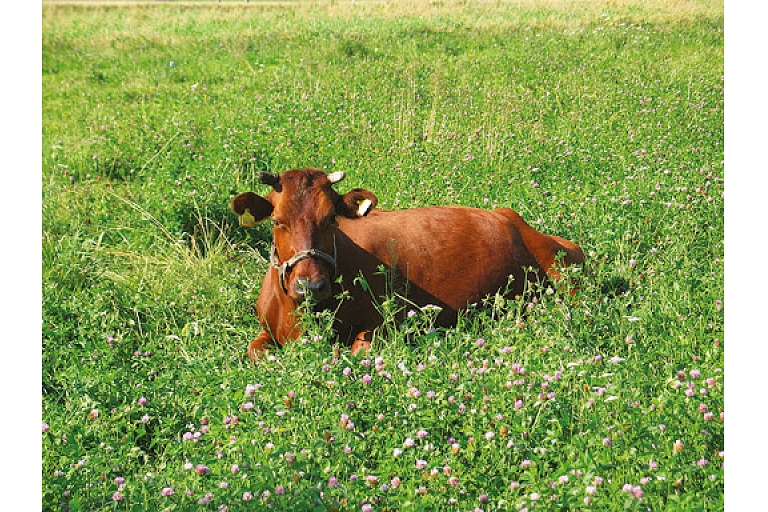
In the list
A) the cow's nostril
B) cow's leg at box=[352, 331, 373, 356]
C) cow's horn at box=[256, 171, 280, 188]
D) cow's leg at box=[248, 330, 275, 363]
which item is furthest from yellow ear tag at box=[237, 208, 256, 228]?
cow's leg at box=[352, 331, 373, 356]

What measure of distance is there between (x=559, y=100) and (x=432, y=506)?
821 centimetres

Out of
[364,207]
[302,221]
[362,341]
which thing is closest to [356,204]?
[364,207]

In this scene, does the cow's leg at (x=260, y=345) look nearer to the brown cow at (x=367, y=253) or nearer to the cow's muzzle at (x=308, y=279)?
the brown cow at (x=367, y=253)

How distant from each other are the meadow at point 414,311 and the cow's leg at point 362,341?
9 centimetres

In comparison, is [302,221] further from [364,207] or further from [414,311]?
[414,311]

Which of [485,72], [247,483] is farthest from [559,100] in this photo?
[247,483]

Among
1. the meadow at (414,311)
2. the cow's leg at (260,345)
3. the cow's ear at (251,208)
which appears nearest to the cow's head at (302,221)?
the cow's ear at (251,208)

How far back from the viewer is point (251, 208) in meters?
6.28

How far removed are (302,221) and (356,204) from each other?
1.73ft

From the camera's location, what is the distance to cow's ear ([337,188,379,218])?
6.33 meters

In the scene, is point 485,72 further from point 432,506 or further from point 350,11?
point 432,506

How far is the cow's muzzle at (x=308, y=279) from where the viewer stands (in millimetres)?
5805

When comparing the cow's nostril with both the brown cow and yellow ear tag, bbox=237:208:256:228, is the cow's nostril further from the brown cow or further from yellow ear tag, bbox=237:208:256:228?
yellow ear tag, bbox=237:208:256:228

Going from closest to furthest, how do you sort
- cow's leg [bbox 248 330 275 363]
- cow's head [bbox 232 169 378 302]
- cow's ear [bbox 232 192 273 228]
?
cow's head [bbox 232 169 378 302]
cow's ear [bbox 232 192 273 228]
cow's leg [bbox 248 330 275 363]
